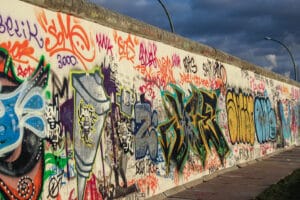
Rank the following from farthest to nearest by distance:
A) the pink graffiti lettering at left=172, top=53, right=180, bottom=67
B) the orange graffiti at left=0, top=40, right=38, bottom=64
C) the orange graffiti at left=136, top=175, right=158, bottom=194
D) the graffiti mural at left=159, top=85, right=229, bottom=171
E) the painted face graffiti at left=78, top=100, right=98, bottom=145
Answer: the pink graffiti lettering at left=172, top=53, right=180, bottom=67, the graffiti mural at left=159, top=85, right=229, bottom=171, the orange graffiti at left=136, top=175, right=158, bottom=194, the painted face graffiti at left=78, top=100, right=98, bottom=145, the orange graffiti at left=0, top=40, right=38, bottom=64

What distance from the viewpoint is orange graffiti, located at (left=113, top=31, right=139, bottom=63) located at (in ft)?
25.0

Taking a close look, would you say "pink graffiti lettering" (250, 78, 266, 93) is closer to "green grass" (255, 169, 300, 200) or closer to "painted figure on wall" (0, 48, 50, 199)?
"green grass" (255, 169, 300, 200)

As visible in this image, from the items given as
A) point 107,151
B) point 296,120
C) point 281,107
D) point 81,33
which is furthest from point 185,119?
point 296,120

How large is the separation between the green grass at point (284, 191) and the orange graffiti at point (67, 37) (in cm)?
401

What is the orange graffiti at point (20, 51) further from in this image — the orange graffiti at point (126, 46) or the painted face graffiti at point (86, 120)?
the orange graffiti at point (126, 46)

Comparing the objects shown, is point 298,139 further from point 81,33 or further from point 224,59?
point 81,33

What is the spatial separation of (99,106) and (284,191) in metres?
4.42

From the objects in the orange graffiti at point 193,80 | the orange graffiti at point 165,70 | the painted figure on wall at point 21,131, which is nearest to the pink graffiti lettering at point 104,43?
the painted figure on wall at point 21,131

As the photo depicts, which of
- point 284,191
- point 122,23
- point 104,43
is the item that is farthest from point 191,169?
point 104,43

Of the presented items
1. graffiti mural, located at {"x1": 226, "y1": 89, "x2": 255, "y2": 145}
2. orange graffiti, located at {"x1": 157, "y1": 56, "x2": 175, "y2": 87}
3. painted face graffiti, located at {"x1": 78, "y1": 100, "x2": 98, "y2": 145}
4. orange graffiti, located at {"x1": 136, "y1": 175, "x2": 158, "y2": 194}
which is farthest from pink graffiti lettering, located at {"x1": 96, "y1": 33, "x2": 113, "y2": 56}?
graffiti mural, located at {"x1": 226, "y1": 89, "x2": 255, "y2": 145}

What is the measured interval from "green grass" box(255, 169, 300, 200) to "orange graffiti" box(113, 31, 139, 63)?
3.30m

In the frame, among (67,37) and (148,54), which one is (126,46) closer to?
(148,54)

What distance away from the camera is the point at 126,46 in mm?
7859

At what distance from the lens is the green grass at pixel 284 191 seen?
8.62 m
